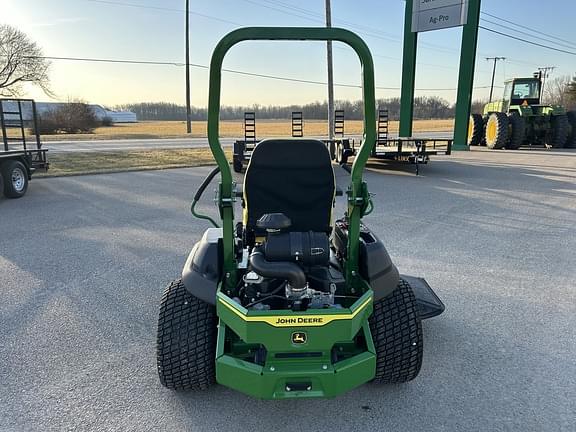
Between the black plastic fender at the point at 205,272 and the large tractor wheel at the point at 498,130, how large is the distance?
17905mm

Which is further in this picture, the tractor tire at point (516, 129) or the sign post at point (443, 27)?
the tractor tire at point (516, 129)

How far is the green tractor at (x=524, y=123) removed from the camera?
1812 cm

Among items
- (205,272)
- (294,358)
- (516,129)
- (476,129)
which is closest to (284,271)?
(294,358)

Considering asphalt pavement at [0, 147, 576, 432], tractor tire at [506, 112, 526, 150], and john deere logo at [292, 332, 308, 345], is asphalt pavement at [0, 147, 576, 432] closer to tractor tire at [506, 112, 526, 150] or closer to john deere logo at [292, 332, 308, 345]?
john deere logo at [292, 332, 308, 345]

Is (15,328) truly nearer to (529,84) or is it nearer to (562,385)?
(562,385)

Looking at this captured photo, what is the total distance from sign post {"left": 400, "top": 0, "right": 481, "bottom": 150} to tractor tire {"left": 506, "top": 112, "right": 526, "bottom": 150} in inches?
79.9

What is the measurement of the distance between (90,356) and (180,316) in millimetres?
889

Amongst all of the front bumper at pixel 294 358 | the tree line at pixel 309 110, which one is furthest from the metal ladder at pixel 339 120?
the front bumper at pixel 294 358

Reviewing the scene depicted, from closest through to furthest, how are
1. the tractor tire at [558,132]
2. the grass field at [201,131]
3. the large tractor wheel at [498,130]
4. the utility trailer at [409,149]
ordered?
the utility trailer at [409,149] → the large tractor wheel at [498,130] → the tractor tire at [558,132] → the grass field at [201,131]

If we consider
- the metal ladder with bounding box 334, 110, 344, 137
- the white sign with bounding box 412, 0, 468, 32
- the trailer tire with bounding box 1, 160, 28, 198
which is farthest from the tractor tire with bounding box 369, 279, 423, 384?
the white sign with bounding box 412, 0, 468, 32

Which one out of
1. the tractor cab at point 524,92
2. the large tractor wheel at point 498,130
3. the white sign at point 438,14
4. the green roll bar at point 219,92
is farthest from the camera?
the tractor cab at point 524,92

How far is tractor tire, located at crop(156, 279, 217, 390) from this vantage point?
2451 millimetres

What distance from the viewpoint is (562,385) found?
2.65 m

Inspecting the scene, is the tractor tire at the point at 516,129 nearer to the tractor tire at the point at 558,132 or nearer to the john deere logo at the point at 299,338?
the tractor tire at the point at 558,132
